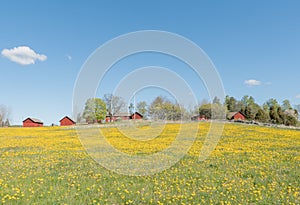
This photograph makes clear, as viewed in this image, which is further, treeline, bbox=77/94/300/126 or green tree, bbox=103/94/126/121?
green tree, bbox=103/94/126/121

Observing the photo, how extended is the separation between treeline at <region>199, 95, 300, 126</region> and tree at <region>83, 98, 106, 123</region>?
112 ft

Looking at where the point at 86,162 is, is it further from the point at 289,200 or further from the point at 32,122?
the point at 32,122

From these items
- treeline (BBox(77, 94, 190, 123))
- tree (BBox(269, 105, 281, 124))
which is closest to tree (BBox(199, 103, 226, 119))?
treeline (BBox(77, 94, 190, 123))

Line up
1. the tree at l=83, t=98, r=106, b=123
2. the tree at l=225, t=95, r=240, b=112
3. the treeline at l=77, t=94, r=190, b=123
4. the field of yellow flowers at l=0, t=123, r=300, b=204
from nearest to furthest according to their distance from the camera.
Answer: the field of yellow flowers at l=0, t=123, r=300, b=204, the treeline at l=77, t=94, r=190, b=123, the tree at l=83, t=98, r=106, b=123, the tree at l=225, t=95, r=240, b=112

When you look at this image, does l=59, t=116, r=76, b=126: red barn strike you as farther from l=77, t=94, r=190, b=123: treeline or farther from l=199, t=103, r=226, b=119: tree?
l=199, t=103, r=226, b=119: tree

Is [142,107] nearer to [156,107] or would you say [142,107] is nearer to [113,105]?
[156,107]

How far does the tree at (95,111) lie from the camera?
263 ft

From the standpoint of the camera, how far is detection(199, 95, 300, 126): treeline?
65.6 m

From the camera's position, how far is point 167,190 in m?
8.09

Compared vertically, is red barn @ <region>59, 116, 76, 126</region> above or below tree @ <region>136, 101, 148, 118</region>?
below

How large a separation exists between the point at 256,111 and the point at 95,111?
6030 cm

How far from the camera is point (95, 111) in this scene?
265ft

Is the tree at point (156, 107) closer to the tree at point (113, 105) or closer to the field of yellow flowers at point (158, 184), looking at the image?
the tree at point (113, 105)

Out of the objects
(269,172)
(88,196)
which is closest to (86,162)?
(88,196)
